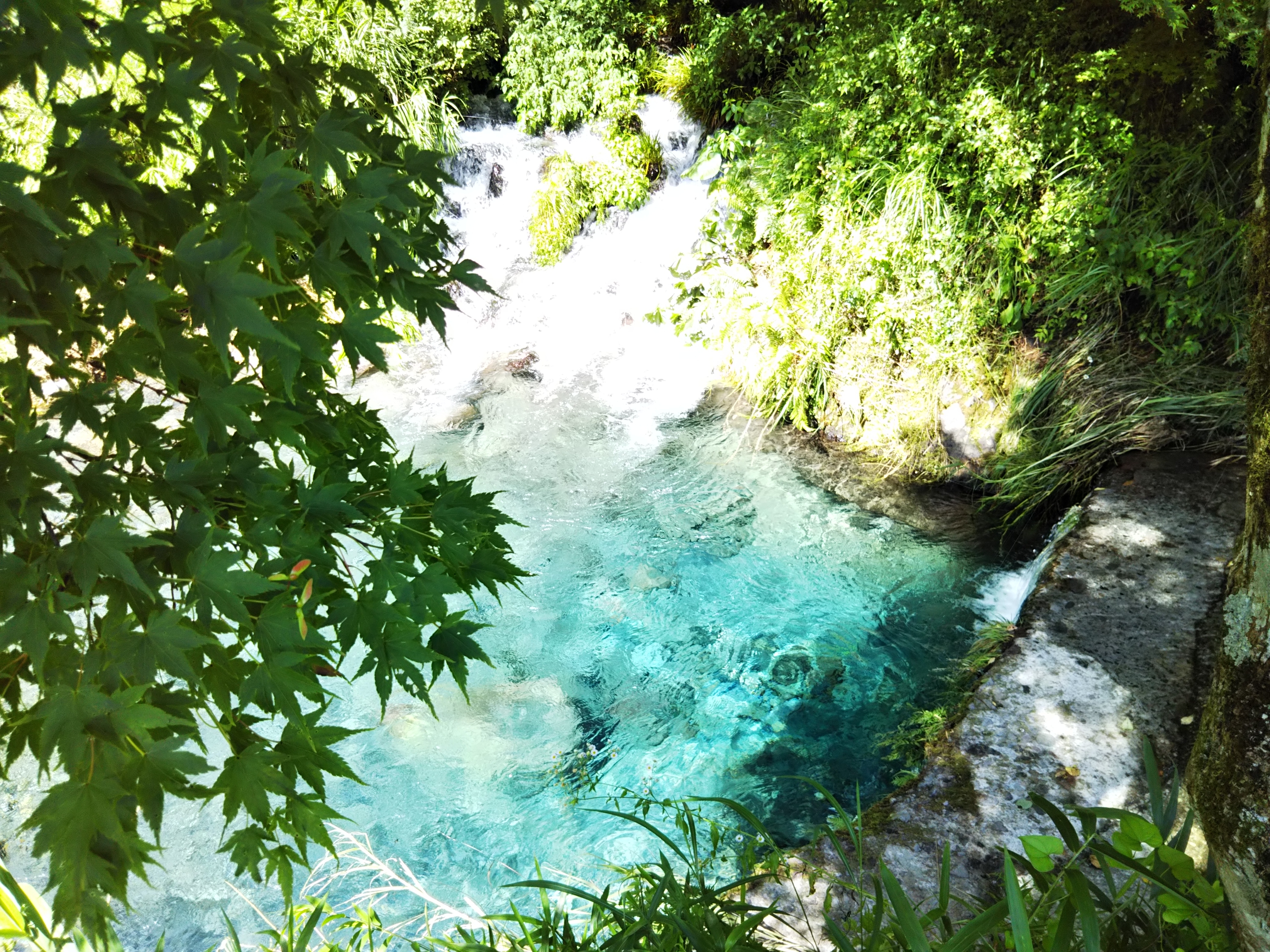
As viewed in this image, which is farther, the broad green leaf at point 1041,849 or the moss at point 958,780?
the moss at point 958,780

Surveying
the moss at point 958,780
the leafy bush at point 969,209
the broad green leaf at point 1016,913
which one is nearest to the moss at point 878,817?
the moss at point 958,780

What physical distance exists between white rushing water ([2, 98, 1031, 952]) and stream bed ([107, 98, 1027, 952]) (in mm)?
12

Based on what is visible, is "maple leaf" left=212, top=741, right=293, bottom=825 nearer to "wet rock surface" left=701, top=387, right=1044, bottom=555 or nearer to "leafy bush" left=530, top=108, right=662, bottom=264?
"wet rock surface" left=701, top=387, right=1044, bottom=555

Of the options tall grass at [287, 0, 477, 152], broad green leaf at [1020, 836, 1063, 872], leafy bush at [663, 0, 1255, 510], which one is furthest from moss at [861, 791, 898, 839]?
tall grass at [287, 0, 477, 152]

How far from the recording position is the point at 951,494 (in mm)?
4785

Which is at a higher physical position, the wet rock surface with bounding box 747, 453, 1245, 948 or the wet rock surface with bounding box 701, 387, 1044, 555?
the wet rock surface with bounding box 701, 387, 1044, 555

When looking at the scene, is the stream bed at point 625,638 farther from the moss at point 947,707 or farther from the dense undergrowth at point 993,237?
the dense undergrowth at point 993,237

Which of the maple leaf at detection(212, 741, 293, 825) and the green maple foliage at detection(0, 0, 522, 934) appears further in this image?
the maple leaf at detection(212, 741, 293, 825)

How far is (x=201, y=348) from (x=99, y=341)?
216 millimetres

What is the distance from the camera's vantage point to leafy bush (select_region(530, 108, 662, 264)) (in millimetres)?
7238

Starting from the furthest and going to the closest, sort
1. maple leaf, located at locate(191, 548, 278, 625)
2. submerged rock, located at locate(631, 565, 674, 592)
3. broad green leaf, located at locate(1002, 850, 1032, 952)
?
submerged rock, located at locate(631, 565, 674, 592), broad green leaf, located at locate(1002, 850, 1032, 952), maple leaf, located at locate(191, 548, 278, 625)

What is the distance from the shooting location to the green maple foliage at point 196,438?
3.45 feet

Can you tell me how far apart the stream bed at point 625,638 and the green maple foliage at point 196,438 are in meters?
1.25

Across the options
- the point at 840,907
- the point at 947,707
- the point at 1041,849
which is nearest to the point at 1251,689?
the point at 1041,849
